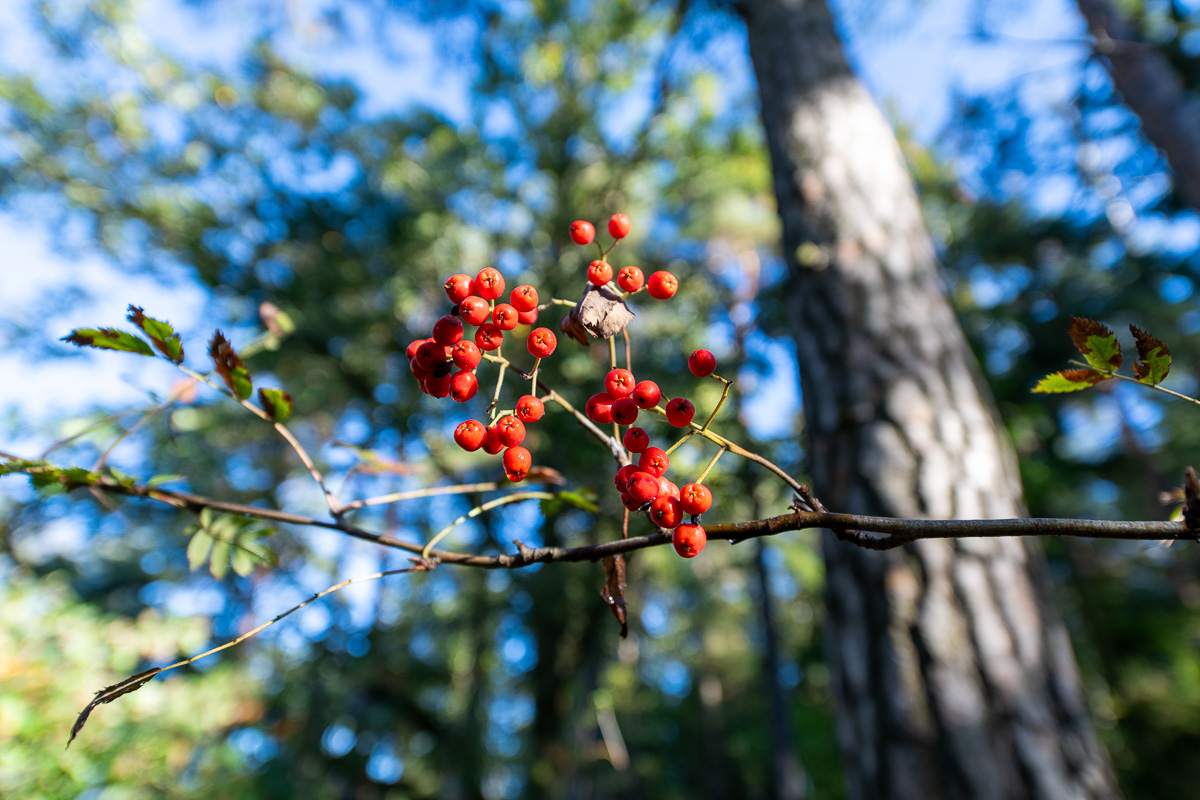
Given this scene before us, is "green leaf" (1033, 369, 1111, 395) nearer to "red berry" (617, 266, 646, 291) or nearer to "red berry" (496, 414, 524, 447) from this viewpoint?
"red berry" (617, 266, 646, 291)

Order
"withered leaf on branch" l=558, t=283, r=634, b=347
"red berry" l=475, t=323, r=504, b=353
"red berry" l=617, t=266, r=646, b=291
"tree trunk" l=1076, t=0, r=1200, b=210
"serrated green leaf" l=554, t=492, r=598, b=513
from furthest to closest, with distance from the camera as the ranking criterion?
"tree trunk" l=1076, t=0, r=1200, b=210
"serrated green leaf" l=554, t=492, r=598, b=513
"red berry" l=617, t=266, r=646, b=291
"red berry" l=475, t=323, r=504, b=353
"withered leaf on branch" l=558, t=283, r=634, b=347

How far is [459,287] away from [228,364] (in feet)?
1.07

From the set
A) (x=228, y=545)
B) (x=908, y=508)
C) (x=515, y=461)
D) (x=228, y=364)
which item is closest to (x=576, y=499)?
(x=515, y=461)

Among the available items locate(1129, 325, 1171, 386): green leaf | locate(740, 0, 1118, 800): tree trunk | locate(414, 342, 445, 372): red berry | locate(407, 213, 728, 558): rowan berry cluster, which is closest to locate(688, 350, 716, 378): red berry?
locate(407, 213, 728, 558): rowan berry cluster

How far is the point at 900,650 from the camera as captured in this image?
155 cm

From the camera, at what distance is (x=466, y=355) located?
2.41ft

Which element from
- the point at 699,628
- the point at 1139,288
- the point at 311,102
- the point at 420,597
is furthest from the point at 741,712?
the point at 311,102

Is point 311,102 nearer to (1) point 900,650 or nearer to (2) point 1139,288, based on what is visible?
(1) point 900,650

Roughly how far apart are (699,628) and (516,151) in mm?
16712

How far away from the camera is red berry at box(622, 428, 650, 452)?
74 centimetres

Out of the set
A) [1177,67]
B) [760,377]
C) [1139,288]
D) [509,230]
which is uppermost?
[1177,67]

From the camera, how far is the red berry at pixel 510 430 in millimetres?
758

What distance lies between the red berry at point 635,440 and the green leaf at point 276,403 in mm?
515

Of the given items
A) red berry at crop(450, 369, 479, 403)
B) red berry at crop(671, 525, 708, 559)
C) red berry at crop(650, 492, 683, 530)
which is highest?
red berry at crop(450, 369, 479, 403)
